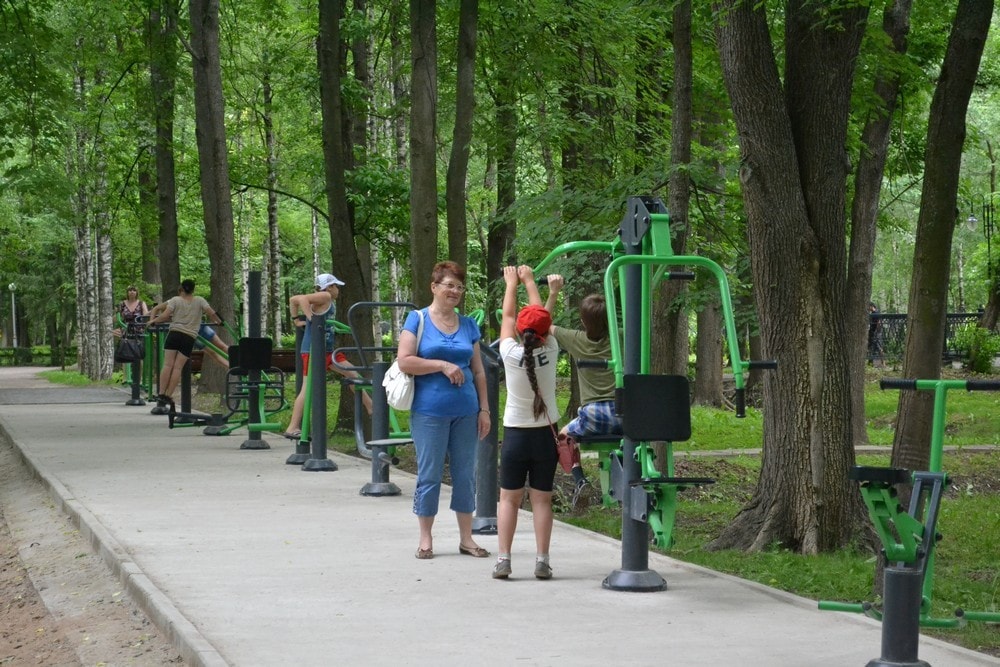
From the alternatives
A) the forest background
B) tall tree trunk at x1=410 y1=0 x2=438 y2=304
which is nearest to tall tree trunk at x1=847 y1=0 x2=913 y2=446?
the forest background

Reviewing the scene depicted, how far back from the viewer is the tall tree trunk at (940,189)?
384 inches

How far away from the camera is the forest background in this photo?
958 centimetres

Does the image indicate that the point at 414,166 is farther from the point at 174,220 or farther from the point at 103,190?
the point at 103,190

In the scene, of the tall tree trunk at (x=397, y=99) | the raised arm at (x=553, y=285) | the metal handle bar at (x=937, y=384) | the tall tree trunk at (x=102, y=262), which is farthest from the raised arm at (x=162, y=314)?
the metal handle bar at (x=937, y=384)

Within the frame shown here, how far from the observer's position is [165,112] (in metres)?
24.0

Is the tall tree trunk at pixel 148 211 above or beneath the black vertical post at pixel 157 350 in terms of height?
above

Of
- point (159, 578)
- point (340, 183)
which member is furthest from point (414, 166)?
point (159, 578)

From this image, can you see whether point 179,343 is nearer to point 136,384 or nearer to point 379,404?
point 136,384

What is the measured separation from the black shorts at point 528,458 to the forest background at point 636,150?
2225 millimetres

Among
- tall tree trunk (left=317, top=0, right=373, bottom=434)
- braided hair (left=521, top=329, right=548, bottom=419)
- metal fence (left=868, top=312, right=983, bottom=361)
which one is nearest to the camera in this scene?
braided hair (left=521, top=329, right=548, bottom=419)

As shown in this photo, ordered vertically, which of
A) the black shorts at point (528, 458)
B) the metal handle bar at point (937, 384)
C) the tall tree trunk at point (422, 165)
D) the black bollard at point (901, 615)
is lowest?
the black bollard at point (901, 615)

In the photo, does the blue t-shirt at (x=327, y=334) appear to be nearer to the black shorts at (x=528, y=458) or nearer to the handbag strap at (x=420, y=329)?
the handbag strap at (x=420, y=329)

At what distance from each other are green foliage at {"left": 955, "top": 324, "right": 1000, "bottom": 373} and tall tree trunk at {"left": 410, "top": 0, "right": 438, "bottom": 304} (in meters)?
21.8

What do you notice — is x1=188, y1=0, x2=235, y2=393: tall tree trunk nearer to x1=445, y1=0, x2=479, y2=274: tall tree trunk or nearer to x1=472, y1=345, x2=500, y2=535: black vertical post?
x1=445, y1=0, x2=479, y2=274: tall tree trunk
